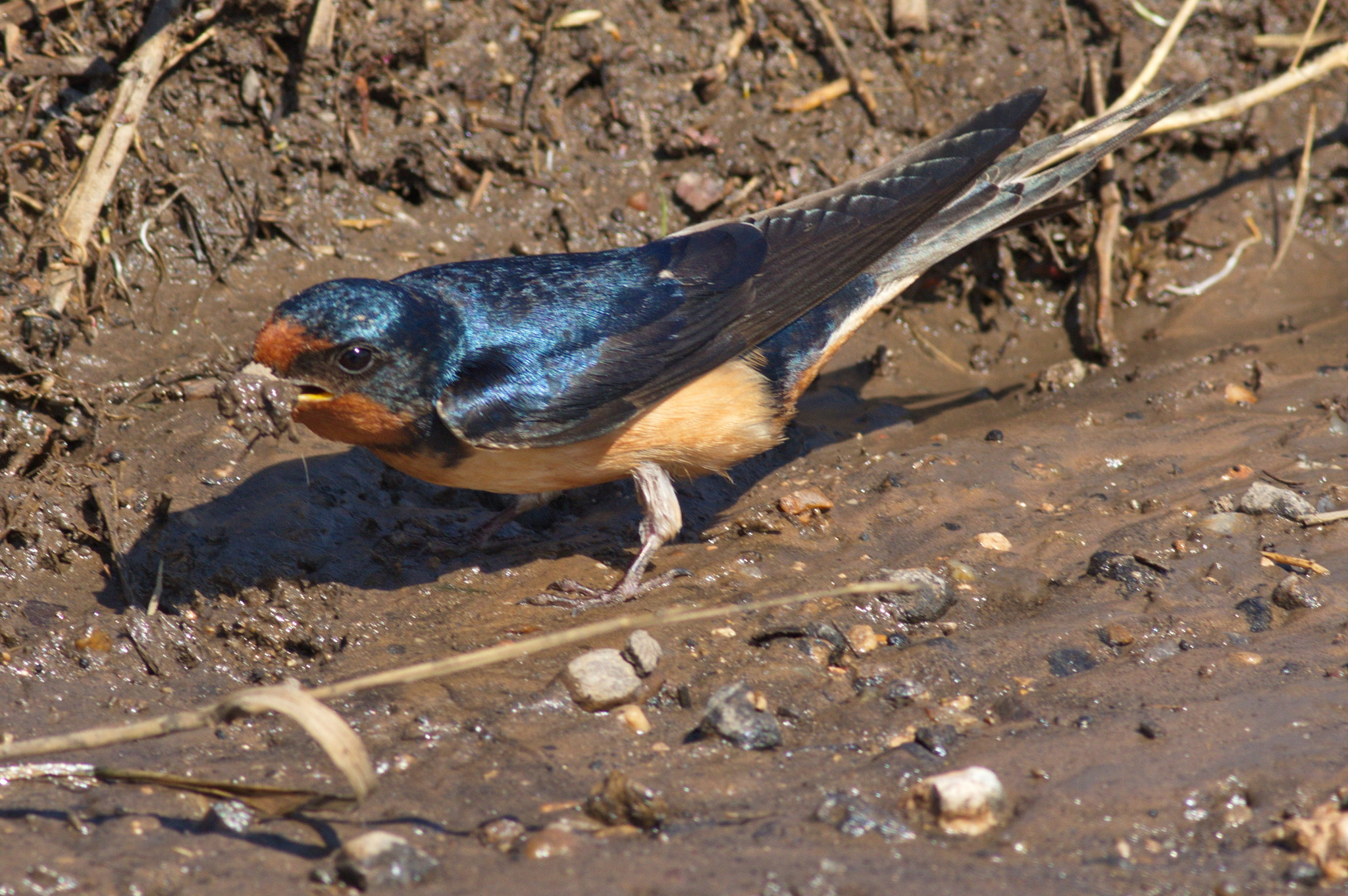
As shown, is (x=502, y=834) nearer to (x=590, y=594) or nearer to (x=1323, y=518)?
(x=590, y=594)

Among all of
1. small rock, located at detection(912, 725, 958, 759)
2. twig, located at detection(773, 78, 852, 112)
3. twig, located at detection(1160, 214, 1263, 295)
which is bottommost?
small rock, located at detection(912, 725, 958, 759)

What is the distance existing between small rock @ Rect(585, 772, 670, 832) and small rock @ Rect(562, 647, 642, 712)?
0.62 m

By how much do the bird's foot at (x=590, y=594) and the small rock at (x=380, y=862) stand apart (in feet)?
5.52

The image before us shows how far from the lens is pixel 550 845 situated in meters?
2.62

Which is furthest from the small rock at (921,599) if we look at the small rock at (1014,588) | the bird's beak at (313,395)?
the bird's beak at (313,395)

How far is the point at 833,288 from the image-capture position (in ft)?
15.3

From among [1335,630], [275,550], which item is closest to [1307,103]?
[1335,630]

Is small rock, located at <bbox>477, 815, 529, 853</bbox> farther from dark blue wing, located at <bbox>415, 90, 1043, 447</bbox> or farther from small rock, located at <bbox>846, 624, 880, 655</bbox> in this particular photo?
dark blue wing, located at <bbox>415, 90, 1043, 447</bbox>

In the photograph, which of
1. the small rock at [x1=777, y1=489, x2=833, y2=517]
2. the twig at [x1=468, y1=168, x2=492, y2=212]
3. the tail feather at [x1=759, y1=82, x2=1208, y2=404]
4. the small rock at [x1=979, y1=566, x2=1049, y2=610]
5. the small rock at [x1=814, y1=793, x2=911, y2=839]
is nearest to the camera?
the small rock at [x1=814, y1=793, x2=911, y2=839]

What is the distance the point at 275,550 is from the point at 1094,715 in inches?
118

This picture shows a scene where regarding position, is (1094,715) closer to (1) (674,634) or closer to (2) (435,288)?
(1) (674,634)

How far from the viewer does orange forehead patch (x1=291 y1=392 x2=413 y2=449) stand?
3879 millimetres

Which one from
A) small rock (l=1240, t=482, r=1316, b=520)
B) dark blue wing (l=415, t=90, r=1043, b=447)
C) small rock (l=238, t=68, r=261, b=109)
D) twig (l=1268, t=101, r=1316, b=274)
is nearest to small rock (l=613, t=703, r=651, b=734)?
dark blue wing (l=415, t=90, r=1043, b=447)

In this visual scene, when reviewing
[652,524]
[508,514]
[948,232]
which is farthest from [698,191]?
A: [652,524]
